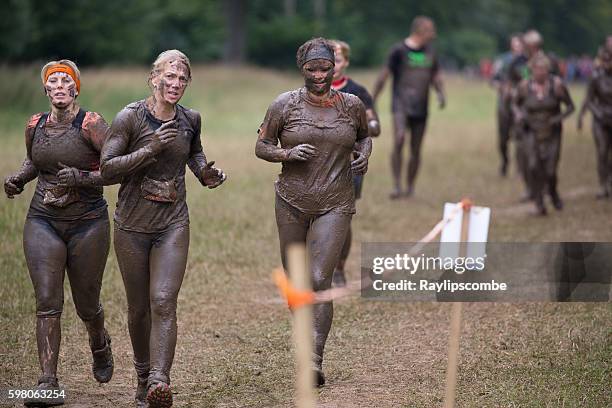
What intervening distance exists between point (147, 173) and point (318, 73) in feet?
4.58

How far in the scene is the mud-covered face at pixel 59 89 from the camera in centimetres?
780

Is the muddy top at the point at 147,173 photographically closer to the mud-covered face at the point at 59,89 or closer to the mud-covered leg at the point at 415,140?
the mud-covered face at the point at 59,89

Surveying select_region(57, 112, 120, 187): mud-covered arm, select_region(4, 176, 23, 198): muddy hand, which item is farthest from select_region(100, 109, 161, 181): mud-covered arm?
select_region(4, 176, 23, 198): muddy hand

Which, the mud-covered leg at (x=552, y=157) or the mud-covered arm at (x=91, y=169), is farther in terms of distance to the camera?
the mud-covered leg at (x=552, y=157)

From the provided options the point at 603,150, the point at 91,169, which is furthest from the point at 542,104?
the point at 91,169

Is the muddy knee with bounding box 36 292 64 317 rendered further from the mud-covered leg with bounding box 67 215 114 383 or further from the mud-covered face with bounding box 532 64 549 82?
the mud-covered face with bounding box 532 64 549 82

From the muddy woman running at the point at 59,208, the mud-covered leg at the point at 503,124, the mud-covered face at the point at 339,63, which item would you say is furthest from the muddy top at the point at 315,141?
the mud-covered leg at the point at 503,124

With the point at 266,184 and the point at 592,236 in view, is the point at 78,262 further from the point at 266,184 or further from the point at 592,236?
the point at 266,184

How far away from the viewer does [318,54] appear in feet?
26.6

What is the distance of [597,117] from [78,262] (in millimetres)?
11422

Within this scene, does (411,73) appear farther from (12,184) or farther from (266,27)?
(266,27)

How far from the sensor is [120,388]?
331 inches

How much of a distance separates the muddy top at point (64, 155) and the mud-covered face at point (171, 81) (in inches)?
23.3

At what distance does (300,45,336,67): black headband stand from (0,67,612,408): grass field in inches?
86.1
